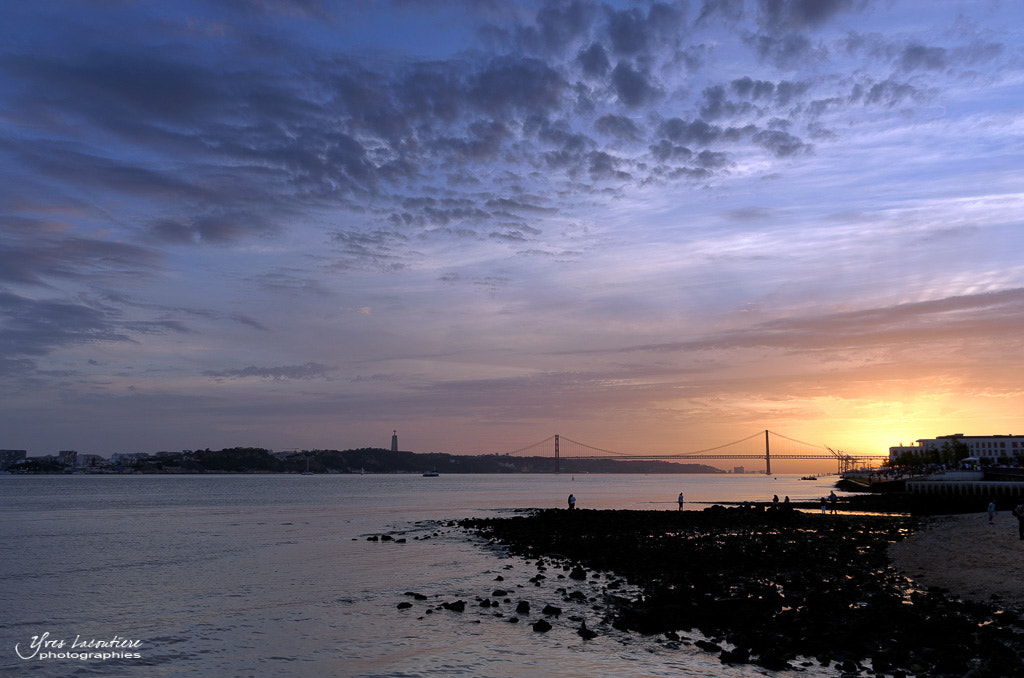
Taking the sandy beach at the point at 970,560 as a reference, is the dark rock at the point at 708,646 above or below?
below

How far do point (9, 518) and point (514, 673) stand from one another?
7878cm

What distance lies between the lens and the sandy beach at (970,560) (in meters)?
24.0

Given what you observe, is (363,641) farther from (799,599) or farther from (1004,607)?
(1004,607)

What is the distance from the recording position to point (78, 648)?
2125 cm

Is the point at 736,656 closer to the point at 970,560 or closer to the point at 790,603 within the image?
the point at 790,603

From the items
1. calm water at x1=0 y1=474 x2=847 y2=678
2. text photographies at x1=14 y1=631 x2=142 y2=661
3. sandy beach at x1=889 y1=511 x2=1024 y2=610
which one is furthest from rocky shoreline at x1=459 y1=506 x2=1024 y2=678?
text photographies at x1=14 y1=631 x2=142 y2=661

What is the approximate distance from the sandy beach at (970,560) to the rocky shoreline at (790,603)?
964 mm

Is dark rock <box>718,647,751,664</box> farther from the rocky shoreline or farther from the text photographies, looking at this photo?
the text photographies

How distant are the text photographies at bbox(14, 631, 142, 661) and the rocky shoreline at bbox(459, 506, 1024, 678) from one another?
44.4 feet

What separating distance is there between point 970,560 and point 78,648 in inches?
1332

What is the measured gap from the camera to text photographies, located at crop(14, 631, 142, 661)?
20281 mm

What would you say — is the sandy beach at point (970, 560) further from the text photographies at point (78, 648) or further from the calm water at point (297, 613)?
the text photographies at point (78, 648)

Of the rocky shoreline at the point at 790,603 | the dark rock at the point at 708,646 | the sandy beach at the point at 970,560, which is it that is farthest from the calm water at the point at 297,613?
the sandy beach at the point at 970,560

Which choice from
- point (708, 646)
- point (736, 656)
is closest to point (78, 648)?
point (708, 646)
